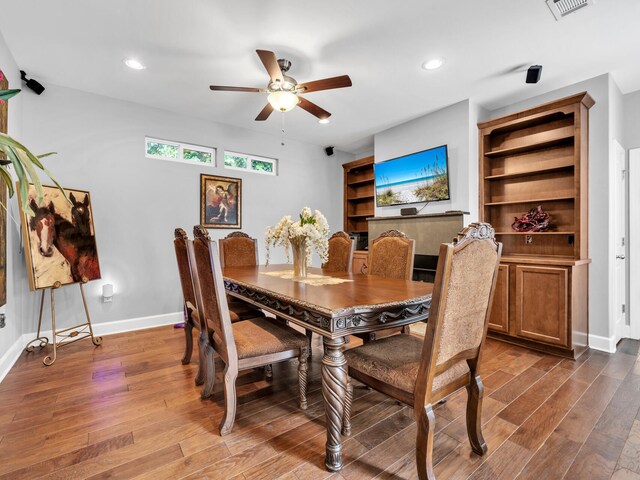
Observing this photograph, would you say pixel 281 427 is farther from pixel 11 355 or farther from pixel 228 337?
pixel 11 355

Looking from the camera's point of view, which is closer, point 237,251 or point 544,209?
point 544,209

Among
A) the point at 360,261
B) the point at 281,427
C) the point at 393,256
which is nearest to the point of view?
the point at 281,427

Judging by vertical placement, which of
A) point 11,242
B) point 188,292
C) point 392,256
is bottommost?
point 188,292

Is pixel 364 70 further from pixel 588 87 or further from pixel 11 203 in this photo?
pixel 11 203

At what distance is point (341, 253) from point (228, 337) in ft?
5.83

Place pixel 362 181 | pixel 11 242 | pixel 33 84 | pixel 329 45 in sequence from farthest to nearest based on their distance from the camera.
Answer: pixel 362 181 < pixel 33 84 < pixel 11 242 < pixel 329 45

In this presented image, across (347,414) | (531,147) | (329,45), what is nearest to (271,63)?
(329,45)

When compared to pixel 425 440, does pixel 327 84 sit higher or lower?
higher

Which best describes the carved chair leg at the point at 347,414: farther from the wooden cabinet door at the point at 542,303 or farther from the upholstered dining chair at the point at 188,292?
the wooden cabinet door at the point at 542,303

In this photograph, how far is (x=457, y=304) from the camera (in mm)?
1311

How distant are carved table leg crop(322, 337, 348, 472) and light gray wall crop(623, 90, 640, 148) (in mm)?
4070

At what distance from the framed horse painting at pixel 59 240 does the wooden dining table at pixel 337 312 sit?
2156 mm

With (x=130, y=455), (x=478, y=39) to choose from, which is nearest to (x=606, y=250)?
(x=478, y=39)

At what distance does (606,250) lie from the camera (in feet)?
10.0
